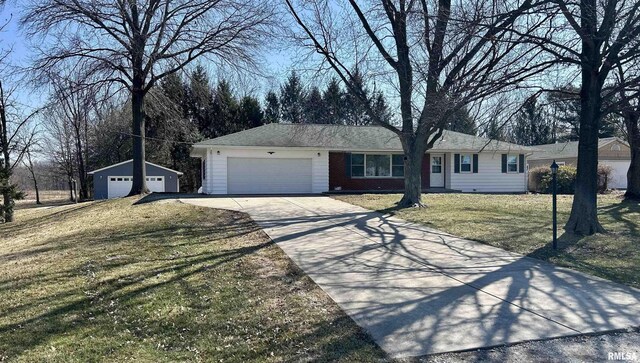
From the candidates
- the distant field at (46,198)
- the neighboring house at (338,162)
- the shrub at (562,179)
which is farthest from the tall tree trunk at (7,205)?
the shrub at (562,179)

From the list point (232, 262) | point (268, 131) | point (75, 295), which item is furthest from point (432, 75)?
point (268, 131)

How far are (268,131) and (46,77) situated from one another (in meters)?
10.1

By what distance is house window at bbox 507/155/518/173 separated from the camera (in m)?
24.9

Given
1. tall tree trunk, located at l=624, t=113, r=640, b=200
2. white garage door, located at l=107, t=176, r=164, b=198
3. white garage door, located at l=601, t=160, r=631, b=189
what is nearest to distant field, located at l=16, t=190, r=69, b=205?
white garage door, located at l=107, t=176, r=164, b=198

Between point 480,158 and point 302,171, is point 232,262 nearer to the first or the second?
point 302,171

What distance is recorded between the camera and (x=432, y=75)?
12047mm

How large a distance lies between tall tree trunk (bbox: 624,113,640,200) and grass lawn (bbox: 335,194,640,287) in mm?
2215

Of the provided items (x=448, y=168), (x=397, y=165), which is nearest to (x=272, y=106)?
(x=397, y=165)

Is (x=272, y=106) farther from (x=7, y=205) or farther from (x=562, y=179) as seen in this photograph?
(x=562, y=179)

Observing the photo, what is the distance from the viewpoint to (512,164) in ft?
82.1

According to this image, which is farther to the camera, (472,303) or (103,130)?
(103,130)

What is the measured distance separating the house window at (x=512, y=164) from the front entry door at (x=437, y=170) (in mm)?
3964

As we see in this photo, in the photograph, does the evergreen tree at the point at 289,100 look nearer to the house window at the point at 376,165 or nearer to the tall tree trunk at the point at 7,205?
the house window at the point at 376,165

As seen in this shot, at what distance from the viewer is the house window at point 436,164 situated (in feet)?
79.4
